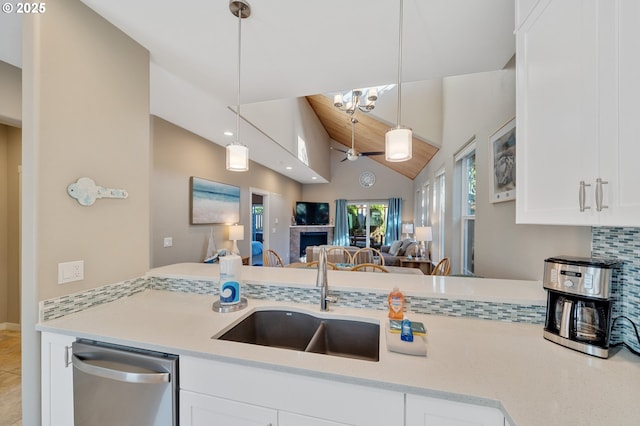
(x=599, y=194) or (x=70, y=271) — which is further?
(x=70, y=271)

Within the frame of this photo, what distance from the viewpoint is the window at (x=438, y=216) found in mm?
4246

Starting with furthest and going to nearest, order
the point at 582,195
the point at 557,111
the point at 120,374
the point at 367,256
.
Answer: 1. the point at 367,256
2. the point at 120,374
3. the point at 557,111
4. the point at 582,195

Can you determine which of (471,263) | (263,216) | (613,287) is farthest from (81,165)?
(263,216)

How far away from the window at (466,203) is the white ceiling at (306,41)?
1.40 m

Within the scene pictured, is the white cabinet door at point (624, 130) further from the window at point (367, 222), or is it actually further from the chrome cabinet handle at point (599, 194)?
the window at point (367, 222)

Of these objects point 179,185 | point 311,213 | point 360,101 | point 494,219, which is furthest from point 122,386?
point 311,213

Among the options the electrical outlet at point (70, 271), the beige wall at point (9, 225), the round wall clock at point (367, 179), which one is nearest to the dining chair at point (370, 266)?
the electrical outlet at point (70, 271)

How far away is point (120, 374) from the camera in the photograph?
1.05m

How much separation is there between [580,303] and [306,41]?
2003 mm

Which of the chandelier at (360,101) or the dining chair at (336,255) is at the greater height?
the chandelier at (360,101)

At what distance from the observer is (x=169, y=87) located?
2.26m

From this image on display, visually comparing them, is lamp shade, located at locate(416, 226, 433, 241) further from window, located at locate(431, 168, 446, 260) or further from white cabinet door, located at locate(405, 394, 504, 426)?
white cabinet door, located at locate(405, 394, 504, 426)

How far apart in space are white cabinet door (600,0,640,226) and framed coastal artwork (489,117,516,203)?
1087mm

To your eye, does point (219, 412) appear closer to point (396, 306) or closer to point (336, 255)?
point (396, 306)
